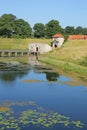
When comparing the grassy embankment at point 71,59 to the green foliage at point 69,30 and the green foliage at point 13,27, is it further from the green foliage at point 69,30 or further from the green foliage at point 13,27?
the green foliage at point 69,30

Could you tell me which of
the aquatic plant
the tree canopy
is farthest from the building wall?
the aquatic plant

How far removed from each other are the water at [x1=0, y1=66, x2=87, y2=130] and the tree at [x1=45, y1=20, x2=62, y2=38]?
106733mm

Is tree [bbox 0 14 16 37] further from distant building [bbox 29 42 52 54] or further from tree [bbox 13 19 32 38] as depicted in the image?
distant building [bbox 29 42 52 54]

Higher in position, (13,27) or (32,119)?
(13,27)

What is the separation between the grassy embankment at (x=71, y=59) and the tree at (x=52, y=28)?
42681 millimetres

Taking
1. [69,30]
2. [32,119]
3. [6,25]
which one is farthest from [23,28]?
[32,119]

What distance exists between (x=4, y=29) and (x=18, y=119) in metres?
120

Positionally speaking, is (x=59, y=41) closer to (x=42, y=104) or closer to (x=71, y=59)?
(x=71, y=59)

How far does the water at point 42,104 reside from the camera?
24.1m

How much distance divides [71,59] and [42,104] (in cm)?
4831

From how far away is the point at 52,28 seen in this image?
155m

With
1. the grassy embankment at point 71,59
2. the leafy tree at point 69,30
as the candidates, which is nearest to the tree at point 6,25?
the leafy tree at point 69,30

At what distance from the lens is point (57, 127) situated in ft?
76.8

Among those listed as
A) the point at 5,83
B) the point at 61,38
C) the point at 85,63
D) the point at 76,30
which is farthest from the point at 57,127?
the point at 76,30
